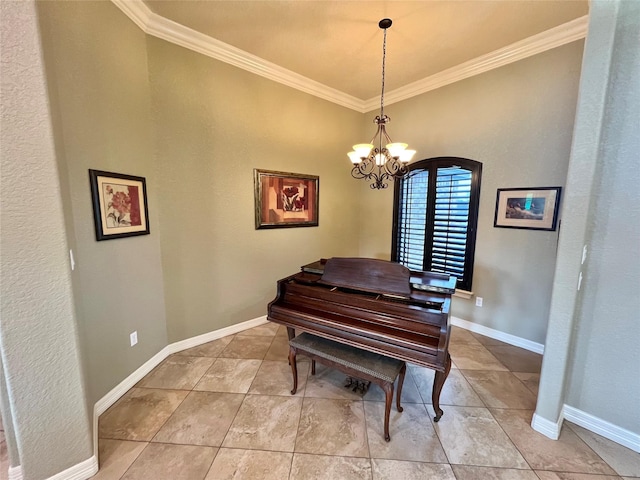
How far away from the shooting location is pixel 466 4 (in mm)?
2049

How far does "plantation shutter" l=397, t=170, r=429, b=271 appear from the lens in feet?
11.5

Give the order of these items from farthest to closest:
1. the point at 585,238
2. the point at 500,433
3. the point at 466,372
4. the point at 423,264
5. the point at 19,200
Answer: the point at 423,264 < the point at 466,372 < the point at 500,433 < the point at 585,238 < the point at 19,200

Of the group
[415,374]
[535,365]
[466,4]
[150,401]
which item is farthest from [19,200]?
[535,365]

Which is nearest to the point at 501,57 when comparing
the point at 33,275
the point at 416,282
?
the point at 416,282

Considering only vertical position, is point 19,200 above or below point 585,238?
above

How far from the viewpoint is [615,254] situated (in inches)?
64.1

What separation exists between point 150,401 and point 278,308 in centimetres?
126

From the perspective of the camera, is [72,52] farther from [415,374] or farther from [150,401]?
[415,374]

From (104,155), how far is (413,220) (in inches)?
136

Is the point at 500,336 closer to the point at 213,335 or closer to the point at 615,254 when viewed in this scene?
the point at 615,254

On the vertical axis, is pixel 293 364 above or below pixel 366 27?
below

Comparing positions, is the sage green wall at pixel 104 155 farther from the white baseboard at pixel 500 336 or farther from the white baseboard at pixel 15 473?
the white baseboard at pixel 500 336

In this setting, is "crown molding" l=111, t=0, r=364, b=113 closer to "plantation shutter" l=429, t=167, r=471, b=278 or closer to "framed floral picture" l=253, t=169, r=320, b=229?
"framed floral picture" l=253, t=169, r=320, b=229

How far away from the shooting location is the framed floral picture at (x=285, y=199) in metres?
3.12
